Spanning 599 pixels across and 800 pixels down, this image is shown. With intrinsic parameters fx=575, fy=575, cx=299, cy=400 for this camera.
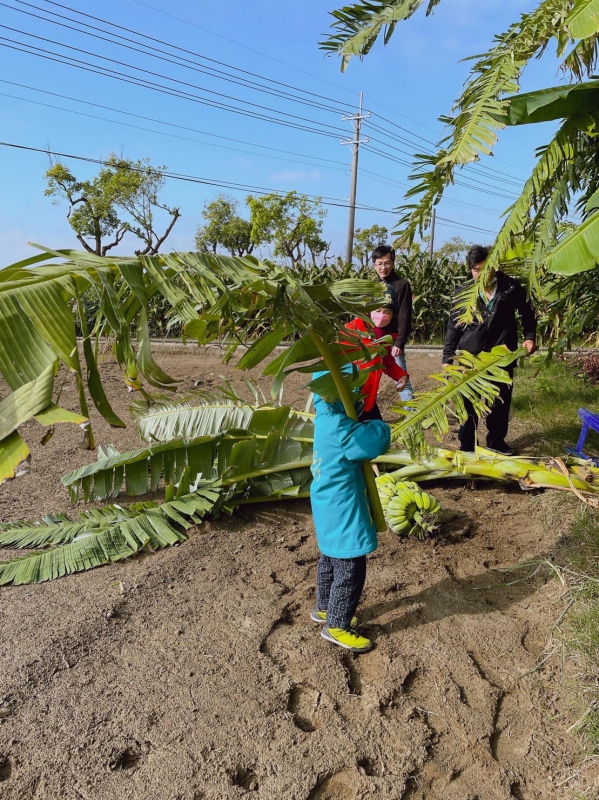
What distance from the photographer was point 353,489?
2693 mm

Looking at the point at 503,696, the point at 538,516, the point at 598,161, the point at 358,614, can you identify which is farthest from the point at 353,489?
the point at 598,161

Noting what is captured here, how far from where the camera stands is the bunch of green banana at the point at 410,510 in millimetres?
3801

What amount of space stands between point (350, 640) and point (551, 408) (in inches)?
183

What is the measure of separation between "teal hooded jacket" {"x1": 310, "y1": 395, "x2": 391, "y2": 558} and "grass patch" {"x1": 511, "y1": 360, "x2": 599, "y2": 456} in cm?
308

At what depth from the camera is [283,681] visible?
2.60 m

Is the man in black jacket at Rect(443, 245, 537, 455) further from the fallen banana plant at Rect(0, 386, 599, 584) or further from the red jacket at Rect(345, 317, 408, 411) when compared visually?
the red jacket at Rect(345, 317, 408, 411)

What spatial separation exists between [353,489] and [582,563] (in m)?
1.61

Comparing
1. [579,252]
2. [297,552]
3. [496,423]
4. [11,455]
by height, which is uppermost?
[579,252]

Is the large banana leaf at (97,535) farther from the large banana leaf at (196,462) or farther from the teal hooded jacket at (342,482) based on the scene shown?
the teal hooded jacket at (342,482)

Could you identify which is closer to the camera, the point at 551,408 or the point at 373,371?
the point at 373,371

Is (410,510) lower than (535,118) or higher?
lower

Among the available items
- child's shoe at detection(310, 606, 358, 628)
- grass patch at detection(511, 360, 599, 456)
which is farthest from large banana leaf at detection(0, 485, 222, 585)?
grass patch at detection(511, 360, 599, 456)

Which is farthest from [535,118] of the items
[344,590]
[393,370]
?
[344,590]

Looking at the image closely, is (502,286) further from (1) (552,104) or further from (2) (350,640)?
(2) (350,640)
